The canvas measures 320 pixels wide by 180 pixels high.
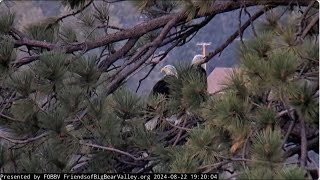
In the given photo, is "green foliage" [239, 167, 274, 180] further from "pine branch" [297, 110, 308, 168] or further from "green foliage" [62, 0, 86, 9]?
"green foliage" [62, 0, 86, 9]

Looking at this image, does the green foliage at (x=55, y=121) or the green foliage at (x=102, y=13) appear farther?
the green foliage at (x=102, y=13)

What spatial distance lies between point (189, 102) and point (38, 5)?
9.13 meters

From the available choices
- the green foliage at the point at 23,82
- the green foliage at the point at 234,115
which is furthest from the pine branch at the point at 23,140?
the green foliage at the point at 234,115

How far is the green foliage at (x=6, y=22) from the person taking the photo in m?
2.32

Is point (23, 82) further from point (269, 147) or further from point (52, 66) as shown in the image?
point (269, 147)

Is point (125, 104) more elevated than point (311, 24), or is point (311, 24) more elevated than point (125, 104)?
point (311, 24)

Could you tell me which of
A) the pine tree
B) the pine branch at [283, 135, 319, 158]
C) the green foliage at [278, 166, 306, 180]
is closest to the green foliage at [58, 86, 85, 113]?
the pine tree

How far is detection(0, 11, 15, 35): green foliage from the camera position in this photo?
232 cm

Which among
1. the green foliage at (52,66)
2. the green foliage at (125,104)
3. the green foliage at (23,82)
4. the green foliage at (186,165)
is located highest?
the green foliage at (52,66)

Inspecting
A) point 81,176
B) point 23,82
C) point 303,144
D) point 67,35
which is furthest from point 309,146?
point 67,35

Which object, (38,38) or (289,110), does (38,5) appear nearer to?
(38,38)

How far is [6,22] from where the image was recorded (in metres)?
2.33

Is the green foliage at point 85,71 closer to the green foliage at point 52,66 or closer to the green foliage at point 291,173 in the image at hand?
the green foliage at point 52,66

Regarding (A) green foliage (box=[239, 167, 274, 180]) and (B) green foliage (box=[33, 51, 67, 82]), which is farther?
(B) green foliage (box=[33, 51, 67, 82])
